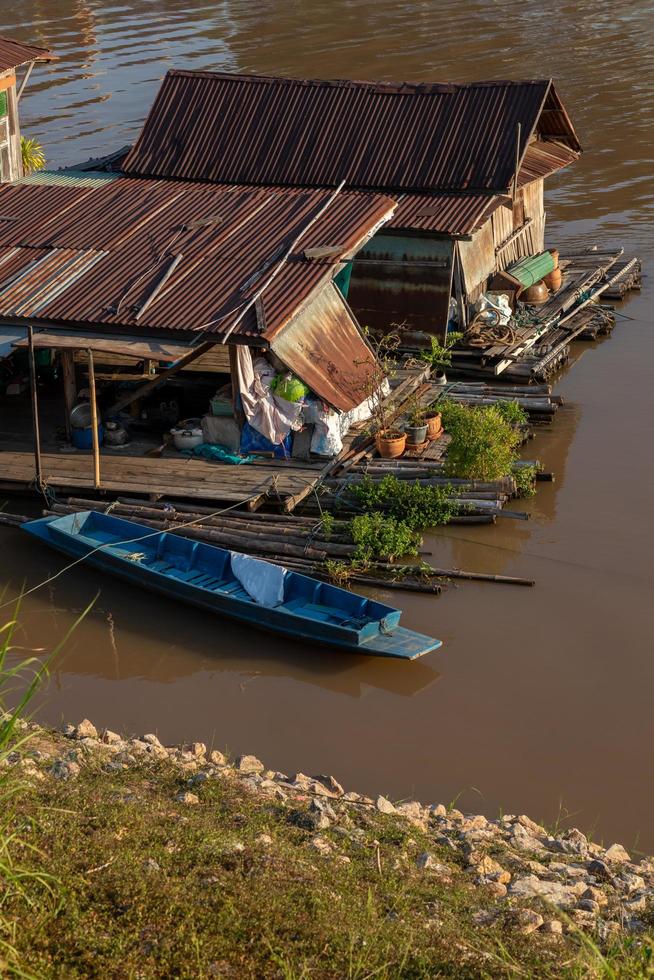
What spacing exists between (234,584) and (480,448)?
380 centimetres

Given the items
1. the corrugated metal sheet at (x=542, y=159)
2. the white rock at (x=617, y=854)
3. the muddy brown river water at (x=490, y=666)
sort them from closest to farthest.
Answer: the white rock at (x=617, y=854)
the muddy brown river water at (x=490, y=666)
the corrugated metal sheet at (x=542, y=159)

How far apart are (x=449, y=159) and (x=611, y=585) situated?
9.36 m

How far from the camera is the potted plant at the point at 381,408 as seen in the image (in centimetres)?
1658

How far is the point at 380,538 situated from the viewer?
15016 mm

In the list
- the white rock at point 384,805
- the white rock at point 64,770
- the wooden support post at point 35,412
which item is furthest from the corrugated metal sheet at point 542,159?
the white rock at point 64,770

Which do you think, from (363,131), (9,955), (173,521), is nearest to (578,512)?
(173,521)

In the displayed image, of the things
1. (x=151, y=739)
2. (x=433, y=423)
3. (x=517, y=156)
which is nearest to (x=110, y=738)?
(x=151, y=739)

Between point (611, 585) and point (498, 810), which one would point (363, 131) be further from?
point (498, 810)

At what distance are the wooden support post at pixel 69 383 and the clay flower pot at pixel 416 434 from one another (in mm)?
4804

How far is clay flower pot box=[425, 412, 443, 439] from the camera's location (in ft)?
55.7

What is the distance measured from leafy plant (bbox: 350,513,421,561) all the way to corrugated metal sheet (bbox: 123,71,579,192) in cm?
772

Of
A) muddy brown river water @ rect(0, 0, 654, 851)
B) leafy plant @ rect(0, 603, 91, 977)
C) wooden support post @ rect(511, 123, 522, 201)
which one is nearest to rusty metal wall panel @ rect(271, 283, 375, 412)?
muddy brown river water @ rect(0, 0, 654, 851)

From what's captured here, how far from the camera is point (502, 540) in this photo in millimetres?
15594

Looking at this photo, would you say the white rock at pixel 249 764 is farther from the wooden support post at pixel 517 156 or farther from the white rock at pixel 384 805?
the wooden support post at pixel 517 156
